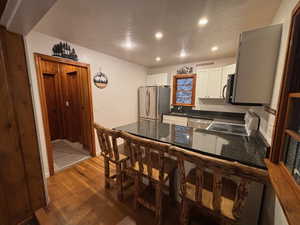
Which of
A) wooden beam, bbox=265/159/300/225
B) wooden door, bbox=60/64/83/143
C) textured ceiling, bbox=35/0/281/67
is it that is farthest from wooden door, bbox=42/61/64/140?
wooden beam, bbox=265/159/300/225

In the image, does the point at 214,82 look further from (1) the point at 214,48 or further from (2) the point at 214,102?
(1) the point at 214,48

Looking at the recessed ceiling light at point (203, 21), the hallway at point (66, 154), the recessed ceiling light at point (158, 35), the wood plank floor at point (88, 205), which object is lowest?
the wood plank floor at point (88, 205)

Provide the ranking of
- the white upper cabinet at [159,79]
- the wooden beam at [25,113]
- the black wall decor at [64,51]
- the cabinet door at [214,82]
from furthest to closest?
the white upper cabinet at [159,79]
the cabinet door at [214,82]
the black wall decor at [64,51]
the wooden beam at [25,113]

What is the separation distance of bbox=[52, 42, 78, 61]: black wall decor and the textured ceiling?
14 cm

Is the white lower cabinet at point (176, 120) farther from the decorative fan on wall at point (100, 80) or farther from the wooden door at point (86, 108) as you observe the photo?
the wooden door at point (86, 108)

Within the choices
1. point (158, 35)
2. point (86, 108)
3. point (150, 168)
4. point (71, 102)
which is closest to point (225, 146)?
point (150, 168)

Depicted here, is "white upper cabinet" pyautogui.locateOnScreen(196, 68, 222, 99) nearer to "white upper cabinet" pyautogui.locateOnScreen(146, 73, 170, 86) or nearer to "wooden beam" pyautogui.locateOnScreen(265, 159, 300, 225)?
"white upper cabinet" pyautogui.locateOnScreen(146, 73, 170, 86)

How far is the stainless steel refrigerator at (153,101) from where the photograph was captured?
3564 mm

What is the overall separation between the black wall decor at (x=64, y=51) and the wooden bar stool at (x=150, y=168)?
2.01m

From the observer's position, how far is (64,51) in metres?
2.18

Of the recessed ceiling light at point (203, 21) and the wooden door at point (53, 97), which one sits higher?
the recessed ceiling light at point (203, 21)

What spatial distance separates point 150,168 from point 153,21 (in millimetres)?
1843

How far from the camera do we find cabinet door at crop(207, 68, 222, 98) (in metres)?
2.92

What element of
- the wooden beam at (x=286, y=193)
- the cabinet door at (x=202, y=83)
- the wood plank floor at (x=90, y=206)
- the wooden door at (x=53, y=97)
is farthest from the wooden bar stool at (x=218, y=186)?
the wooden door at (x=53, y=97)
